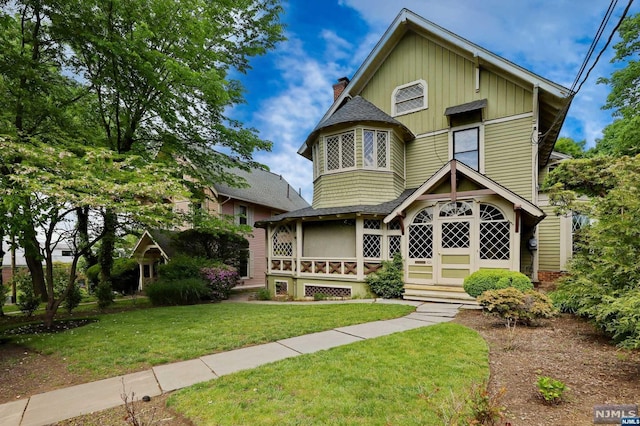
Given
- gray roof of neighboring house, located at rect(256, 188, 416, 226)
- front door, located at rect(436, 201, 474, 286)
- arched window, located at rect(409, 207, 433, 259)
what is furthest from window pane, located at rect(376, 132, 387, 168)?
front door, located at rect(436, 201, 474, 286)

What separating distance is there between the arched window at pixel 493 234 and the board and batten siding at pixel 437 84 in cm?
448

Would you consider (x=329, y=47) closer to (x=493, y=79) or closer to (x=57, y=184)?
(x=493, y=79)

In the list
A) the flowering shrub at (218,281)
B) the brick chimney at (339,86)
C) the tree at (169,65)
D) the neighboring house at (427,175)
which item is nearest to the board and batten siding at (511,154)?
the neighboring house at (427,175)

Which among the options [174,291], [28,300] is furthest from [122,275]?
[174,291]

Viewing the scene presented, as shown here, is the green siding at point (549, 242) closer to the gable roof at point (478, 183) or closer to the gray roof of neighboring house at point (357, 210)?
the gable roof at point (478, 183)

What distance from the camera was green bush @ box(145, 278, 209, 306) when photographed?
10.9m

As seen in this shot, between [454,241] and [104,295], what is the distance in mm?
12181

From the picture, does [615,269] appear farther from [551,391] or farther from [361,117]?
[361,117]

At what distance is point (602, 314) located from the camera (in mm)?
4418

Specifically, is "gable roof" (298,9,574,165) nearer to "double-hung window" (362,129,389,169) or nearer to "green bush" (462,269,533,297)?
"double-hung window" (362,129,389,169)

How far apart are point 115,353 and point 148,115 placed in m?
9.81

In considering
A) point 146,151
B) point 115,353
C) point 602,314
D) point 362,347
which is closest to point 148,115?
point 146,151

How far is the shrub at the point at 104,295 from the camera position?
10.5 m

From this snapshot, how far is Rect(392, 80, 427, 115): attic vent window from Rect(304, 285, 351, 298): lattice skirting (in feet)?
26.5
